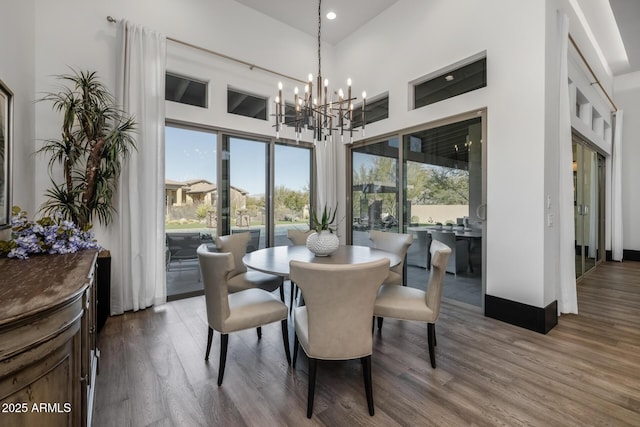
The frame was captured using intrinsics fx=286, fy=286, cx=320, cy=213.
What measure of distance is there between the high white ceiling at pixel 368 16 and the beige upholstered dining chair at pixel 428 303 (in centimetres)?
399

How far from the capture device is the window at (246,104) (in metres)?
4.26

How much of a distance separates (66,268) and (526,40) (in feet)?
13.8

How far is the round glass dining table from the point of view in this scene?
2246 mm

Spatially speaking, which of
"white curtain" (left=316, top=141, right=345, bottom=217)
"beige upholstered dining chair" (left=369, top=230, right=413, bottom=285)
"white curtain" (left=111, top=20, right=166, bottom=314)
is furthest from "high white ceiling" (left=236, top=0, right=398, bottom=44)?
"beige upholstered dining chair" (left=369, top=230, right=413, bottom=285)

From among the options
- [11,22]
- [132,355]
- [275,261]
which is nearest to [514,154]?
[275,261]

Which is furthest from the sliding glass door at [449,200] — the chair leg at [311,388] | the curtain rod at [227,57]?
the chair leg at [311,388]

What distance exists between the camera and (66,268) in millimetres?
1449

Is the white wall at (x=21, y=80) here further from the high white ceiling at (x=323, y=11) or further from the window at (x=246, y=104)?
the high white ceiling at (x=323, y=11)

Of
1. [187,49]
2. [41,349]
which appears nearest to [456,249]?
[41,349]

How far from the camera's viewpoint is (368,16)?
15.0 feet

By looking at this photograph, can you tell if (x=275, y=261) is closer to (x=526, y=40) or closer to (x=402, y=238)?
(x=402, y=238)

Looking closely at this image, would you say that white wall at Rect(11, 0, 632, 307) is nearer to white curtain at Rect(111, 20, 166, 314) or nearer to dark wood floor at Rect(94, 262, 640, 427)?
white curtain at Rect(111, 20, 166, 314)

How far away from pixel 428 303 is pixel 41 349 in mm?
2155

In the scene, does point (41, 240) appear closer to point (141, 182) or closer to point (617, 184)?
point (141, 182)
